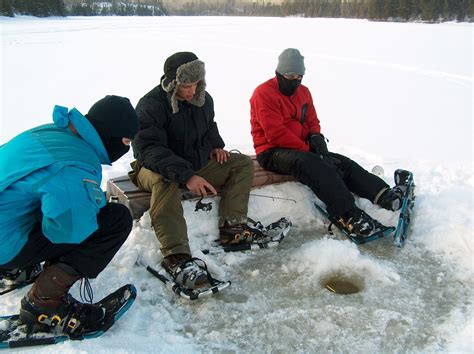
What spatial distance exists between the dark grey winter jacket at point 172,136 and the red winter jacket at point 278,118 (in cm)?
58

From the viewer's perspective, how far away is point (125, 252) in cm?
347

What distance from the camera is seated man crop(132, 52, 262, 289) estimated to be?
338 cm

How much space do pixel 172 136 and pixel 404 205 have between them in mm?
2102

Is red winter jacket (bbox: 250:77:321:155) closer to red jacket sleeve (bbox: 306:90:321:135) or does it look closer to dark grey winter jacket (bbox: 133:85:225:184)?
red jacket sleeve (bbox: 306:90:321:135)

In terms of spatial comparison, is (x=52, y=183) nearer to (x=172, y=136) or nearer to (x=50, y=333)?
(x=50, y=333)

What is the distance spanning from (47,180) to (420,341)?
2264mm

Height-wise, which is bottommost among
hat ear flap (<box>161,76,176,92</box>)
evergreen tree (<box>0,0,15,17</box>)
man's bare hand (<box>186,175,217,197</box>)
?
man's bare hand (<box>186,175,217,197</box>)

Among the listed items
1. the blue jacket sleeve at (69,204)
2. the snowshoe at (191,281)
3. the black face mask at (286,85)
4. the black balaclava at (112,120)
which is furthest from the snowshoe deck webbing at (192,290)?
the black face mask at (286,85)

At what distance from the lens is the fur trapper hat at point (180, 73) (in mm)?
3586

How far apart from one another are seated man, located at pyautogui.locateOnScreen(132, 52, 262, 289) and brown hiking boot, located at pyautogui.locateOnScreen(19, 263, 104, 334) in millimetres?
749

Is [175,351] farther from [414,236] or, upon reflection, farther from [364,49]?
[364,49]

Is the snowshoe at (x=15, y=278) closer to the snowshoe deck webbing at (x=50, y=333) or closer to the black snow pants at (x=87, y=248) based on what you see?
the snowshoe deck webbing at (x=50, y=333)

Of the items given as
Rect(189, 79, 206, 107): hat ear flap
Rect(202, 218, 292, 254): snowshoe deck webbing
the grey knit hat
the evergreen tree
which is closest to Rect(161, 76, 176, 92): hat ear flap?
Rect(189, 79, 206, 107): hat ear flap

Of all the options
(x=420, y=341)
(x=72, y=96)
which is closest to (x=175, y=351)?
(x=420, y=341)
